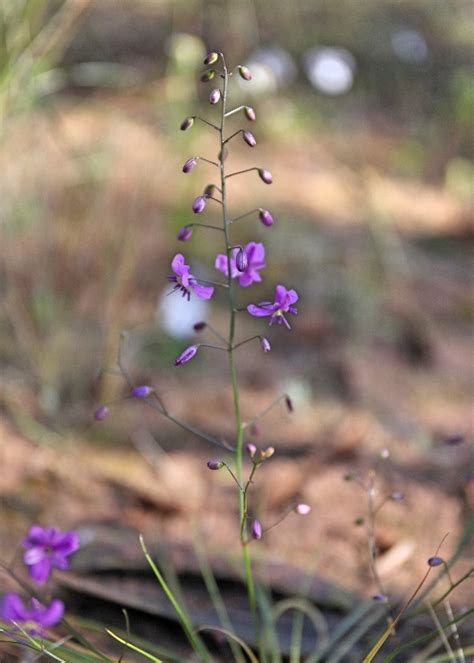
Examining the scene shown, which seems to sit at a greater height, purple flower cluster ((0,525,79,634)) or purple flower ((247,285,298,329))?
purple flower ((247,285,298,329))

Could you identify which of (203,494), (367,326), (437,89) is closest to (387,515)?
(203,494)

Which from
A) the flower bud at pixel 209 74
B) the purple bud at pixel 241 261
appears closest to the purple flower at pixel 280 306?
the purple bud at pixel 241 261

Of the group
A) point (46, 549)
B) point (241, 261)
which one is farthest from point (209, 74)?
point (46, 549)

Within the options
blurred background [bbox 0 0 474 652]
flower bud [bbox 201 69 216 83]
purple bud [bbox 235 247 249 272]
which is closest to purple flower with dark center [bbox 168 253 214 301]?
purple bud [bbox 235 247 249 272]

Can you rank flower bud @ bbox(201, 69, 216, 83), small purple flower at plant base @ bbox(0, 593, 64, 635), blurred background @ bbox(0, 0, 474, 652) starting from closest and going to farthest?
flower bud @ bbox(201, 69, 216, 83)
small purple flower at plant base @ bbox(0, 593, 64, 635)
blurred background @ bbox(0, 0, 474, 652)

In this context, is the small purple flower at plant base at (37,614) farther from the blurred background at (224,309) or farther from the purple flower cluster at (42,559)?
the blurred background at (224,309)

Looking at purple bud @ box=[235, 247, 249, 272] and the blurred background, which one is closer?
purple bud @ box=[235, 247, 249, 272]

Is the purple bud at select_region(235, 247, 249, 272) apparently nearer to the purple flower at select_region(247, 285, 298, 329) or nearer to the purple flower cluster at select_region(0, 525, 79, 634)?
the purple flower at select_region(247, 285, 298, 329)
